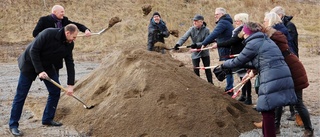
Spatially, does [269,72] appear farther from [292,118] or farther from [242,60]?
[292,118]

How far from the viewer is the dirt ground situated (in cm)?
560

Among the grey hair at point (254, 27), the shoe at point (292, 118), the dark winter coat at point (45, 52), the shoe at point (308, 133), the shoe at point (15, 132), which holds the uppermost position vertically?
the grey hair at point (254, 27)

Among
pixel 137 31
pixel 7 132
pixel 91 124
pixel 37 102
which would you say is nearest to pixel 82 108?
pixel 91 124

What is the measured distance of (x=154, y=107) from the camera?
5.74m

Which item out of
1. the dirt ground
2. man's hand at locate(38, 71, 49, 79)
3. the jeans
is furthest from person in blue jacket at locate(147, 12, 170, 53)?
the jeans

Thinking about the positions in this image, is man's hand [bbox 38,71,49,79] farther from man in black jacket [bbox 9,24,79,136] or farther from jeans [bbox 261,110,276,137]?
jeans [bbox 261,110,276,137]

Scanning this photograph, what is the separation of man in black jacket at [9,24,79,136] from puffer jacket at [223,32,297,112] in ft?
7.32

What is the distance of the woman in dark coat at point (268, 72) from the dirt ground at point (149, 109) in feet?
3.03

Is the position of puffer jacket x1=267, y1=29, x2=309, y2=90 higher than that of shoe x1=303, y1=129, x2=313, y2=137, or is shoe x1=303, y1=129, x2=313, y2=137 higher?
puffer jacket x1=267, y1=29, x2=309, y2=90

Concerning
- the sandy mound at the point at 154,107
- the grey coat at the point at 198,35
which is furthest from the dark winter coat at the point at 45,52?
the grey coat at the point at 198,35

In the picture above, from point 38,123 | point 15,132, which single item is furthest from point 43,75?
point 38,123

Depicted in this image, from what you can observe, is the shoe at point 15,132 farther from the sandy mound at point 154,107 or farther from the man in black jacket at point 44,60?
the sandy mound at point 154,107


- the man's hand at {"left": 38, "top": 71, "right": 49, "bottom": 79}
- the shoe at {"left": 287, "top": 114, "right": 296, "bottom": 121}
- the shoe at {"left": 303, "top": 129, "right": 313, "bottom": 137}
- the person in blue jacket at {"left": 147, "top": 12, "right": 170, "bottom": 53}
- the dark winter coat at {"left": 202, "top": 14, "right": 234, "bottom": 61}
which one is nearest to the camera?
the shoe at {"left": 303, "top": 129, "right": 313, "bottom": 137}

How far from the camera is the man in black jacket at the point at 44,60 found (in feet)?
18.6
